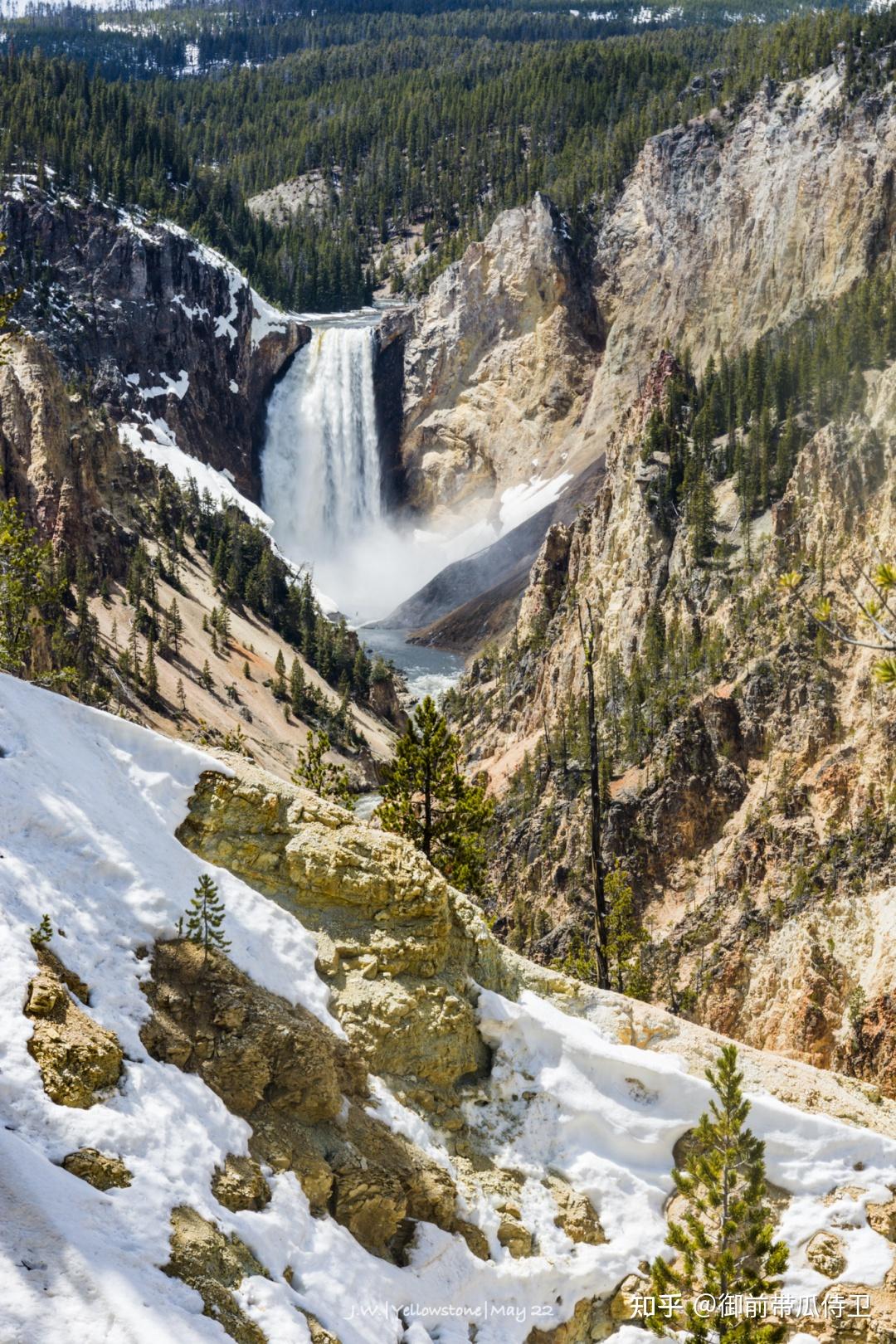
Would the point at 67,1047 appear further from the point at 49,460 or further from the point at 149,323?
the point at 149,323

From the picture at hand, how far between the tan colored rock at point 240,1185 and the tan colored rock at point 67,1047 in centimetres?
142

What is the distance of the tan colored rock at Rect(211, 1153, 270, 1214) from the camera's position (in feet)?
37.1

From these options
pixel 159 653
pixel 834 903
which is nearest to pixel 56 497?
pixel 159 653

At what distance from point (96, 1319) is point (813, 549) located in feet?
151

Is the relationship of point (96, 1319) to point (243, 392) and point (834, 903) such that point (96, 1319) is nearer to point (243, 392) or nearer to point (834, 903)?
point (834, 903)

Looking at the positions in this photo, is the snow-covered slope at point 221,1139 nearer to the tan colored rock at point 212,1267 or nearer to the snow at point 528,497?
the tan colored rock at point 212,1267

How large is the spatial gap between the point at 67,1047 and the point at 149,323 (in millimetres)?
116401

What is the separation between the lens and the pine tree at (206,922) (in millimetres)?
13646

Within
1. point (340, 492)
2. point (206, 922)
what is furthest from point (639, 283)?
point (206, 922)

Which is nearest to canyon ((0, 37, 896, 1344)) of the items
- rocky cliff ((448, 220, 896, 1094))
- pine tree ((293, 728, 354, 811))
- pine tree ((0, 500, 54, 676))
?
rocky cliff ((448, 220, 896, 1094))

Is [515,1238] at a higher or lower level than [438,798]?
higher

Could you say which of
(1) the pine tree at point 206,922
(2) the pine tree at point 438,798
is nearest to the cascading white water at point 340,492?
(2) the pine tree at point 438,798

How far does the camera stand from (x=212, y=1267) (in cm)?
1038

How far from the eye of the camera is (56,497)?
228 feet
